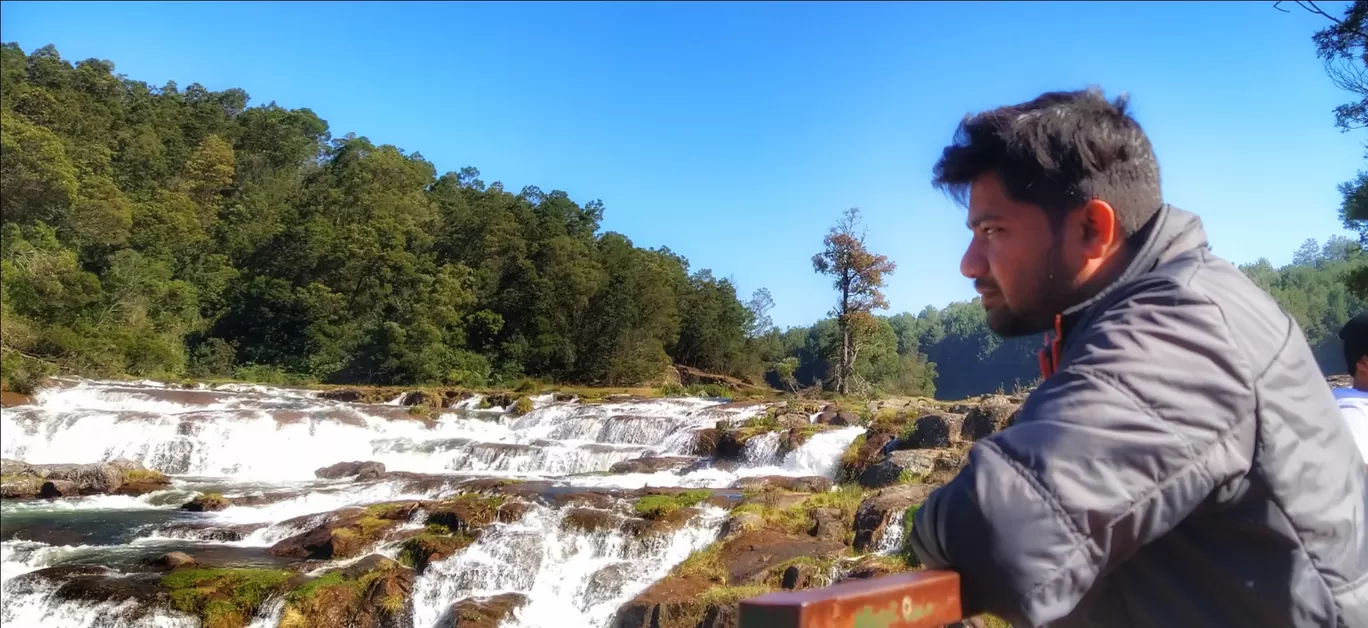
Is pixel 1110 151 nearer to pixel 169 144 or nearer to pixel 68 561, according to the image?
pixel 68 561

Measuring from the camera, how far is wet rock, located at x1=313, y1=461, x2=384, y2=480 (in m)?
13.2

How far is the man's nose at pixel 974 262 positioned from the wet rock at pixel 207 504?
39.0 ft

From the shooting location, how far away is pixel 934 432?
11430 mm

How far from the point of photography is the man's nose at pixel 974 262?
100 centimetres

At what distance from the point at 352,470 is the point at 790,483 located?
6.88 metres

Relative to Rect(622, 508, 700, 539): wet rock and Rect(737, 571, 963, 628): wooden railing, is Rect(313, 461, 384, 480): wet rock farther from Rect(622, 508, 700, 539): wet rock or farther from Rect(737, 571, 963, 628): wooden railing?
Rect(737, 571, 963, 628): wooden railing

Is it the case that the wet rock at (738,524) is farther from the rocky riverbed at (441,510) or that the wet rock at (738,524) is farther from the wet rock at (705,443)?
the wet rock at (705,443)

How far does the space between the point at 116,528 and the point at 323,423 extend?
6134mm

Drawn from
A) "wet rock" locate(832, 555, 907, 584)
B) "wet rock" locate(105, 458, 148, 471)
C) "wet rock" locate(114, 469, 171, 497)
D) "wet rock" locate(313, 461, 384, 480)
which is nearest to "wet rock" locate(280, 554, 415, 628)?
"wet rock" locate(832, 555, 907, 584)

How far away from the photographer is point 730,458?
43.7 ft

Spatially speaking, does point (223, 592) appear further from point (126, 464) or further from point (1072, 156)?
point (1072, 156)

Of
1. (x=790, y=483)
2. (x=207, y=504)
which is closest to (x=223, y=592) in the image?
(x=207, y=504)

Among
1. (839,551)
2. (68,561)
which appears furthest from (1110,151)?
(68,561)

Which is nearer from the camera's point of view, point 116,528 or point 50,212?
point 116,528
